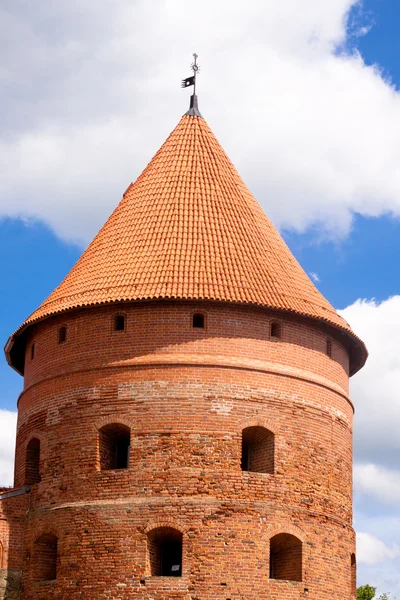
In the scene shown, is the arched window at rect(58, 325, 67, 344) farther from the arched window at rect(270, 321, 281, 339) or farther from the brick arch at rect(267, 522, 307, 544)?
the brick arch at rect(267, 522, 307, 544)

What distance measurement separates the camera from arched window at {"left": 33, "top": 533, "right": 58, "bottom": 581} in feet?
63.9

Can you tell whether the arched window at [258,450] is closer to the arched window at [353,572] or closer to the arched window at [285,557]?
the arched window at [285,557]

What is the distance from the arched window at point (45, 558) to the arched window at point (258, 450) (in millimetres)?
3232

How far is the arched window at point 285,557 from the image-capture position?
62.3 feet

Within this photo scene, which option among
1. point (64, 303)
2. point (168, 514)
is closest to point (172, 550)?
point (168, 514)

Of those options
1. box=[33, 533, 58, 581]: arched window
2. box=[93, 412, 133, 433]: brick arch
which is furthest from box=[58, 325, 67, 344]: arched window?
box=[33, 533, 58, 581]: arched window

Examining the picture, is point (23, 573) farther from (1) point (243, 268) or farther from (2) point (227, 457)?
(1) point (243, 268)

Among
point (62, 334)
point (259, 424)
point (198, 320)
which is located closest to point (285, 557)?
point (259, 424)

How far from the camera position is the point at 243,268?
806 inches

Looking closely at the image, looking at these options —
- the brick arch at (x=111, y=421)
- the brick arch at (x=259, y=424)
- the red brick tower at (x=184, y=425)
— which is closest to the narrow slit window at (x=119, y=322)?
the red brick tower at (x=184, y=425)

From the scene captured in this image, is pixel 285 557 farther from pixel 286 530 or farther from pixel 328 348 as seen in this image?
pixel 328 348

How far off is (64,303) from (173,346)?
212cm

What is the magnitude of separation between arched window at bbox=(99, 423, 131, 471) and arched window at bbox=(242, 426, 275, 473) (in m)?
1.83

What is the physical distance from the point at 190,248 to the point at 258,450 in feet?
11.4
